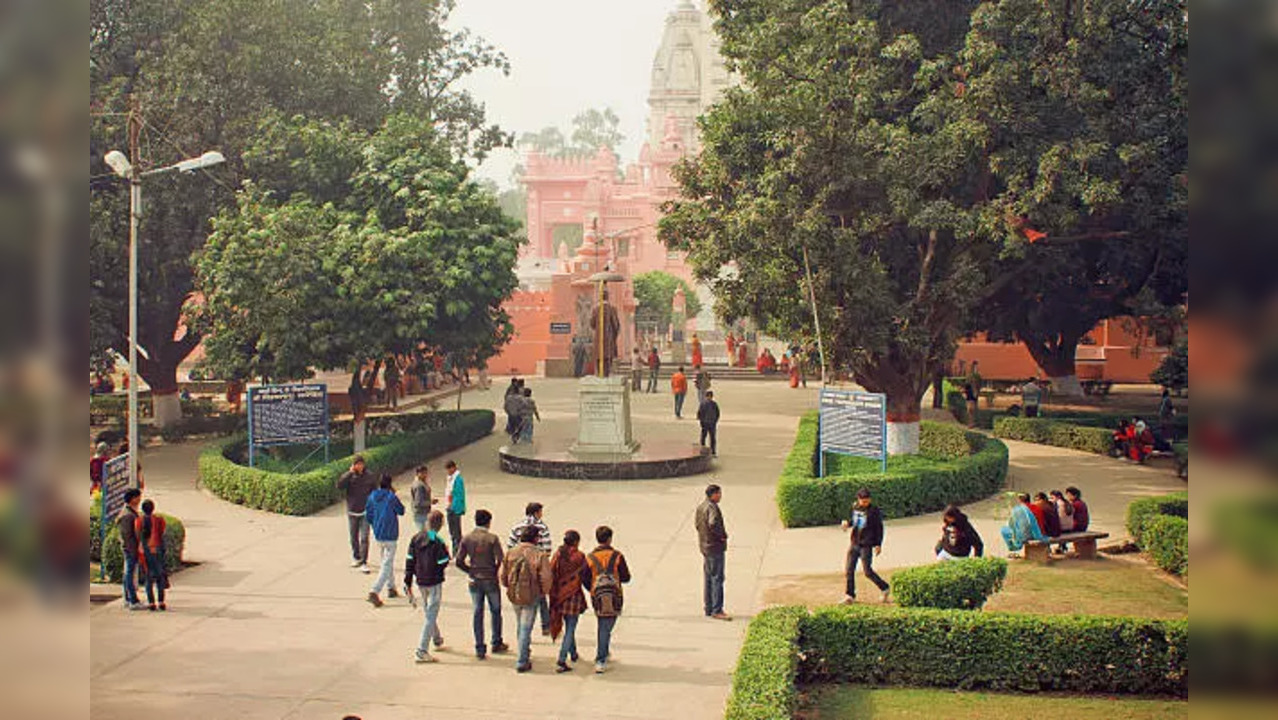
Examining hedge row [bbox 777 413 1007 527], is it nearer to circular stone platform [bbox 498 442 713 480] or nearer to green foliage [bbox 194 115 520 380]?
circular stone platform [bbox 498 442 713 480]

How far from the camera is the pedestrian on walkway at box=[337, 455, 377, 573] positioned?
13.1 metres

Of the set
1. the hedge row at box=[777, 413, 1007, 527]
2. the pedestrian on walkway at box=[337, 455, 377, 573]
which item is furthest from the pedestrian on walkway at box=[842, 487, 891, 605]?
the pedestrian on walkway at box=[337, 455, 377, 573]

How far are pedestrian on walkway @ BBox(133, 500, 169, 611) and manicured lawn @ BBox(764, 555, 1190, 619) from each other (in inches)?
255

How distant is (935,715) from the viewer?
9.19 metres

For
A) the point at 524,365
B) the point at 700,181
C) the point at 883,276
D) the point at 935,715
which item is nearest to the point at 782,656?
the point at 935,715

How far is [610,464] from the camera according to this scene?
781 inches

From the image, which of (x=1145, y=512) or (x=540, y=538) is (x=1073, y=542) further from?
(x=540, y=538)

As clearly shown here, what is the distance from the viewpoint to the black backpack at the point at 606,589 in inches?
386

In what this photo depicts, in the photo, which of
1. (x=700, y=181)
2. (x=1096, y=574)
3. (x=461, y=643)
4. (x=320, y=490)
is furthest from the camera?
(x=700, y=181)

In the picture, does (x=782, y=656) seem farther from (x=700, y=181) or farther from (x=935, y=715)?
(x=700, y=181)
